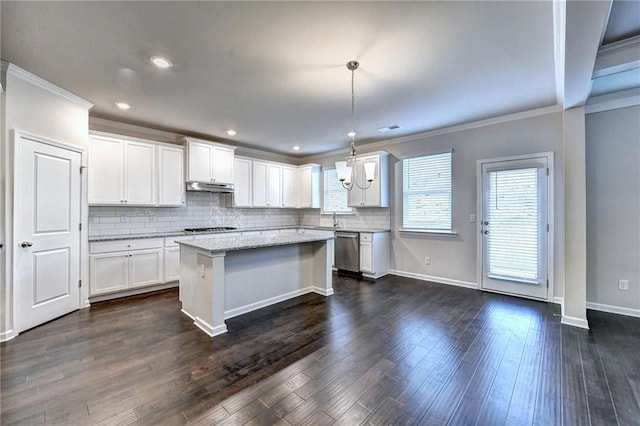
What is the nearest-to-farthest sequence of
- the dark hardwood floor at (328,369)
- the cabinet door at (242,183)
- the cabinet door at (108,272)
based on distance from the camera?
the dark hardwood floor at (328,369) < the cabinet door at (108,272) < the cabinet door at (242,183)

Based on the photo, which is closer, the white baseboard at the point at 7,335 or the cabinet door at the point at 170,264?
the white baseboard at the point at 7,335

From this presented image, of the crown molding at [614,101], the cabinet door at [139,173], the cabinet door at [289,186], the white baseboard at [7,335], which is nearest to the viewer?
the white baseboard at [7,335]

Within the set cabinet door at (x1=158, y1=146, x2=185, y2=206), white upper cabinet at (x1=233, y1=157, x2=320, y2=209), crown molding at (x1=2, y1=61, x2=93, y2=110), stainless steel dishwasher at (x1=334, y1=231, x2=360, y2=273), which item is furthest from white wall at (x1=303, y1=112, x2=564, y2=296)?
crown molding at (x1=2, y1=61, x2=93, y2=110)

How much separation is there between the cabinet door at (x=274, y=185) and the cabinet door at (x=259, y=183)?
0.28 feet

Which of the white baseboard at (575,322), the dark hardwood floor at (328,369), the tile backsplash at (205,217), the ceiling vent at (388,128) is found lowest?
the dark hardwood floor at (328,369)

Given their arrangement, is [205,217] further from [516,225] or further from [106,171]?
[516,225]

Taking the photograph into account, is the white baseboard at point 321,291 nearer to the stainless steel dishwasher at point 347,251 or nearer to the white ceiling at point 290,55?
the stainless steel dishwasher at point 347,251

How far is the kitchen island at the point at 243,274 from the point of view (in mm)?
2930

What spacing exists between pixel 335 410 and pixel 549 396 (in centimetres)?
152

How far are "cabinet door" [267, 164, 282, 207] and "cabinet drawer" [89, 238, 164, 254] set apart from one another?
253 cm

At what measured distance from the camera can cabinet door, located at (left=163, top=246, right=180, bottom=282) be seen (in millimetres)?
4477

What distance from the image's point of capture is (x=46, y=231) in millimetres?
3184

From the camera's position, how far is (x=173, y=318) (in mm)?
3336

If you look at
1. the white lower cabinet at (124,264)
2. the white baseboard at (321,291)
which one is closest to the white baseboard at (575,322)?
the white baseboard at (321,291)
